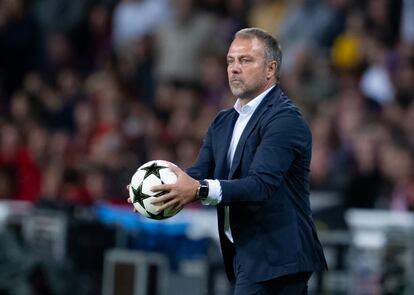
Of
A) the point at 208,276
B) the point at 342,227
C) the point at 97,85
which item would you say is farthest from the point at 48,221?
the point at 97,85

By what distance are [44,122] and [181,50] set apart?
1.81 metres

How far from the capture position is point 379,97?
1301 centimetres

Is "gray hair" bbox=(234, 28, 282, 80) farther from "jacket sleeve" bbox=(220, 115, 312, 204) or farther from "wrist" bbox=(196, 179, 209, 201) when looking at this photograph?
"wrist" bbox=(196, 179, 209, 201)

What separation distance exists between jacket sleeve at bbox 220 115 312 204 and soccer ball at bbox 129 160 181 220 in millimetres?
248

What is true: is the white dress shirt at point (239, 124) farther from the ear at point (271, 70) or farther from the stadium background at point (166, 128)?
the stadium background at point (166, 128)

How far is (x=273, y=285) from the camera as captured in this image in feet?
19.3

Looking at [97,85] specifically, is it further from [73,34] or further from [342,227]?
[342,227]

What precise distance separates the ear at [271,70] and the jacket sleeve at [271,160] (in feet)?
0.82

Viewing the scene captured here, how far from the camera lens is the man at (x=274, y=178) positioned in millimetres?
5816

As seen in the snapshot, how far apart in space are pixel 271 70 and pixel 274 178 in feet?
1.93

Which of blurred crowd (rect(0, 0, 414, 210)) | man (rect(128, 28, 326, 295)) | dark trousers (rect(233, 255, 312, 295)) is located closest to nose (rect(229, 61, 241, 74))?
man (rect(128, 28, 326, 295))

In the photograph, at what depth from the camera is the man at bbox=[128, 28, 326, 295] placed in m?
5.82

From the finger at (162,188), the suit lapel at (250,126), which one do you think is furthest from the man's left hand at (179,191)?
the suit lapel at (250,126)

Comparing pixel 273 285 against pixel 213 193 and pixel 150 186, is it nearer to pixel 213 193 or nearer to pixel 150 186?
pixel 213 193
